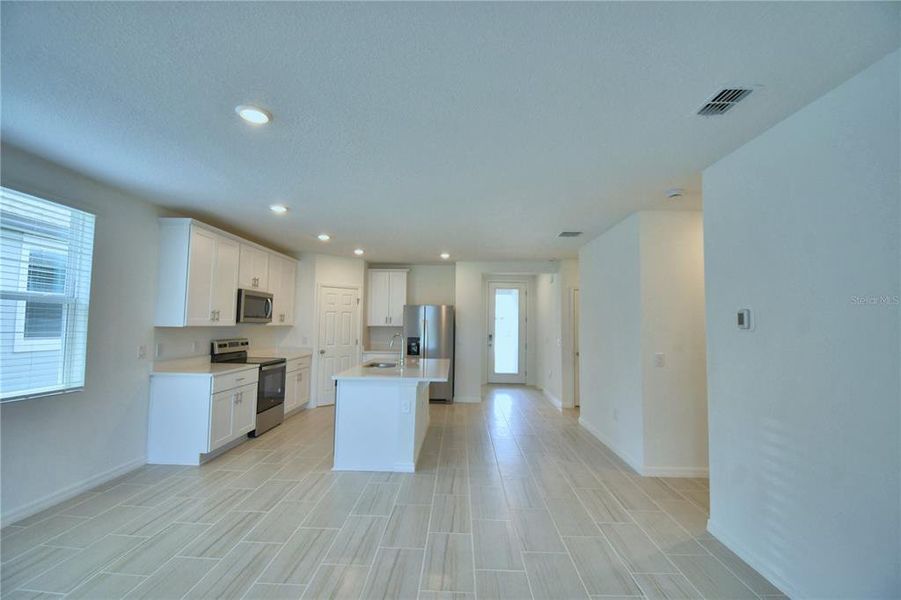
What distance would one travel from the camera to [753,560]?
6.95 feet

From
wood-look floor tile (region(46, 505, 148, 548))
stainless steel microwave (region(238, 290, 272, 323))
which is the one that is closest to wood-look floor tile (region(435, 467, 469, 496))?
wood-look floor tile (region(46, 505, 148, 548))

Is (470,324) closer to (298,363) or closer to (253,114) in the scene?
(298,363)

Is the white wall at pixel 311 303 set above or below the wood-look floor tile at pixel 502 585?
above

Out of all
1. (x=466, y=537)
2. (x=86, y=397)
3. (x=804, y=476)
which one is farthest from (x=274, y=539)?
(x=804, y=476)

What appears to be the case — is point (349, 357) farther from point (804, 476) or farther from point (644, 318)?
point (804, 476)

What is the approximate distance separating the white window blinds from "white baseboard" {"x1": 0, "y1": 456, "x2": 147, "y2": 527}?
2.47 ft

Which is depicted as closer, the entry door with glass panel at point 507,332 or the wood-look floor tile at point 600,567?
the wood-look floor tile at point 600,567

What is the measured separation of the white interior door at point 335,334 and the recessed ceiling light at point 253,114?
424 cm

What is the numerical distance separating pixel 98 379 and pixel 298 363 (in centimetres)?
255

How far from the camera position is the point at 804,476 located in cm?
182

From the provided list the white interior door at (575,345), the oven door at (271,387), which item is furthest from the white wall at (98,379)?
the white interior door at (575,345)

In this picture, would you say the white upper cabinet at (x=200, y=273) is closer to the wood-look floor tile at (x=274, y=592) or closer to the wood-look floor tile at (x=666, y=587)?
the wood-look floor tile at (x=274, y=592)

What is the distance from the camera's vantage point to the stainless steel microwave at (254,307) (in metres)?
4.45

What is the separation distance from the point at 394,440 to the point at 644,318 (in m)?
2.59
